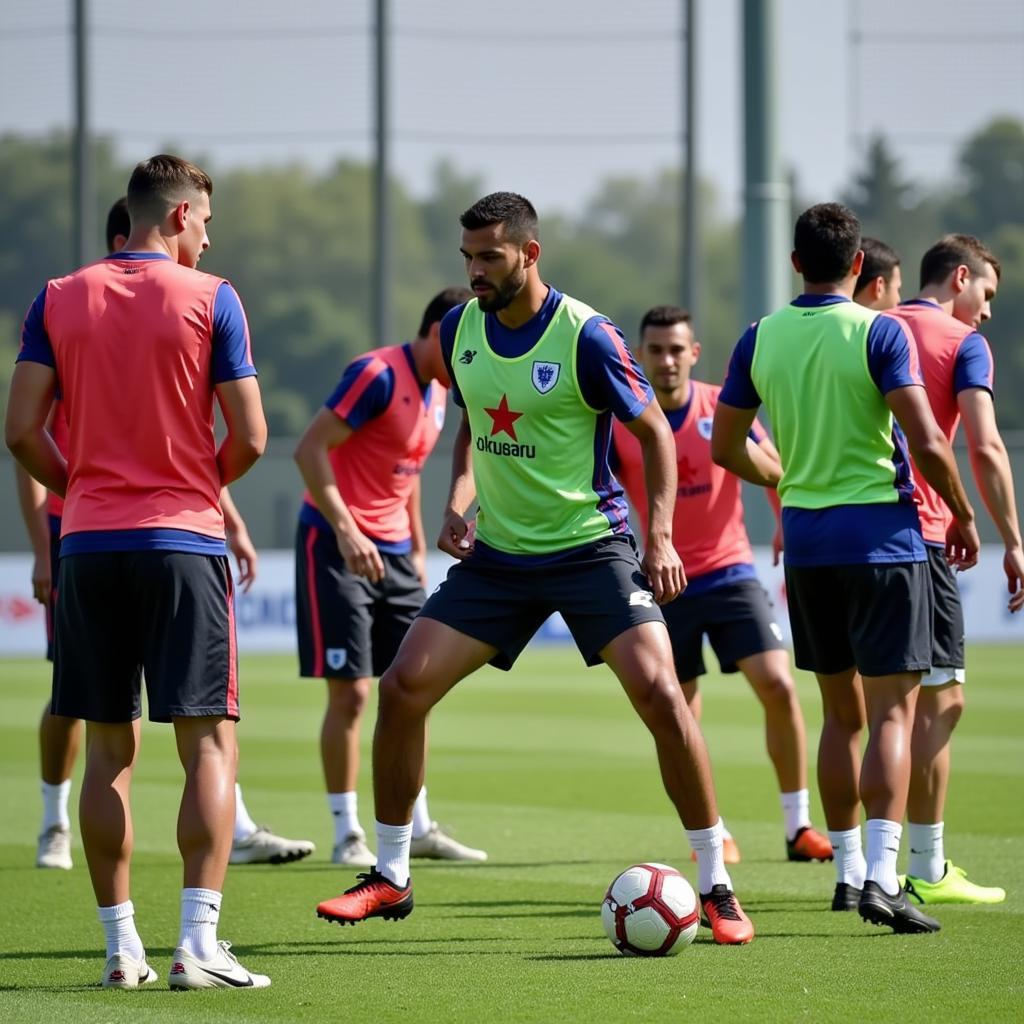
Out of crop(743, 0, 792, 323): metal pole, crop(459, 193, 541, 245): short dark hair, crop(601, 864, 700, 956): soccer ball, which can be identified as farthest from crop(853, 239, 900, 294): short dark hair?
crop(743, 0, 792, 323): metal pole

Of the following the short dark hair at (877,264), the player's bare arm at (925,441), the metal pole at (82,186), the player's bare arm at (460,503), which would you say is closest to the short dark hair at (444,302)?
the player's bare arm at (460,503)

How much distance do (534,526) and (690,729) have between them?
0.84 metres

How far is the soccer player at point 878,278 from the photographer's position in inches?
296

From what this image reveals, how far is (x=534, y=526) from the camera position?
6.47 m

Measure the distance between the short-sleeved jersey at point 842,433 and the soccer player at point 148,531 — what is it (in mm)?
1991

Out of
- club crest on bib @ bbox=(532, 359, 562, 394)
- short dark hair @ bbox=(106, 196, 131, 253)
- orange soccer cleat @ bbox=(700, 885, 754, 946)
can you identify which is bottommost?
orange soccer cleat @ bbox=(700, 885, 754, 946)

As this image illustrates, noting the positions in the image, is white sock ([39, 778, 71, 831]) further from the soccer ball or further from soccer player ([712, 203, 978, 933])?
soccer player ([712, 203, 978, 933])

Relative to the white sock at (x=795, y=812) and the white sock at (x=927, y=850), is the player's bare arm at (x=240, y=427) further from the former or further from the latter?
the white sock at (x=795, y=812)

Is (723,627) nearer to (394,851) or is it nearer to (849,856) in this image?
(849,856)

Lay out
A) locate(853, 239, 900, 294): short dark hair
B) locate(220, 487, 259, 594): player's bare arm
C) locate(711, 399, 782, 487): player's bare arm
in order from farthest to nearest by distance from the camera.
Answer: locate(220, 487, 259, 594): player's bare arm
locate(853, 239, 900, 294): short dark hair
locate(711, 399, 782, 487): player's bare arm

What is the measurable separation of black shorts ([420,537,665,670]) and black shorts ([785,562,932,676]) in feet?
2.12

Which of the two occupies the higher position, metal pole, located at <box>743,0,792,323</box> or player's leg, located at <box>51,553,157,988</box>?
metal pole, located at <box>743,0,792,323</box>

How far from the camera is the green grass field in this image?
17.8 feet

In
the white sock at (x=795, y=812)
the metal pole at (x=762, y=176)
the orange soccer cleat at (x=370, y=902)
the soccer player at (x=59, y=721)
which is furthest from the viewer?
the metal pole at (x=762, y=176)
